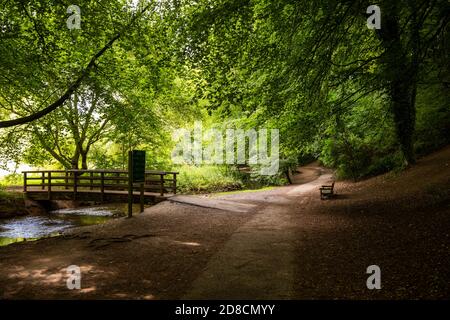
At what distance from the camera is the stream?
11.4 metres

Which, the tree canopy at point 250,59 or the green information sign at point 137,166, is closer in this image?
the tree canopy at point 250,59

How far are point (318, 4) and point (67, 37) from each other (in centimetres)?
826

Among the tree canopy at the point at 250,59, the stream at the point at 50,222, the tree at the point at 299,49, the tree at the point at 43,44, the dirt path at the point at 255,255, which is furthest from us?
the stream at the point at 50,222

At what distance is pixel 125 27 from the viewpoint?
10.3m

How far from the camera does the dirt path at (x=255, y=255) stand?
180 inches

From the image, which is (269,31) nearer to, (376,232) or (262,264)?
(376,232)

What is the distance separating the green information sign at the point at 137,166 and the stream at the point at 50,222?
3242 millimetres

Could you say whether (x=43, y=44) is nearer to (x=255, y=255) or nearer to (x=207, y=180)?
(x=255, y=255)

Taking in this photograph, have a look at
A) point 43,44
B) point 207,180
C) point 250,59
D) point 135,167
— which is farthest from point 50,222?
point 250,59

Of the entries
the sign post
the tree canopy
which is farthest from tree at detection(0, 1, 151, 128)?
the sign post

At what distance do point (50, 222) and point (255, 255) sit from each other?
11.6 meters

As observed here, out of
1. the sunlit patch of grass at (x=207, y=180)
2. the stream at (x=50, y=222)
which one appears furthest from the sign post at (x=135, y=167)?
the sunlit patch of grass at (x=207, y=180)

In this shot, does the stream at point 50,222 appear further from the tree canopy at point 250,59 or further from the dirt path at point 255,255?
the tree canopy at point 250,59

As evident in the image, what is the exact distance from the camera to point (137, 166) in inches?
430
